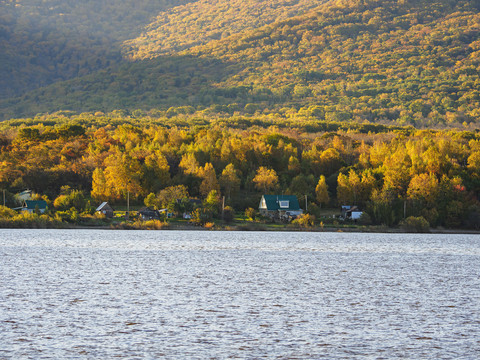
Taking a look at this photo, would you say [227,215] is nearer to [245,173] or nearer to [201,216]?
[201,216]

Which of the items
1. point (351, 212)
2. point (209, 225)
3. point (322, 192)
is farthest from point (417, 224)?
point (209, 225)

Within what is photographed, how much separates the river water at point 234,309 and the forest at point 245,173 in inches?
2044

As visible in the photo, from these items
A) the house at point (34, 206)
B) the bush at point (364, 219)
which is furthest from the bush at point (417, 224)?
the house at point (34, 206)

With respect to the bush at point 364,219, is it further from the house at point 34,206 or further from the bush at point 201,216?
the house at point 34,206

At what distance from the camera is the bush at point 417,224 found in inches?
3667

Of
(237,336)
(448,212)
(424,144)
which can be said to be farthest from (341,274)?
(424,144)

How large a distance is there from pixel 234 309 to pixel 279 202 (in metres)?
81.1

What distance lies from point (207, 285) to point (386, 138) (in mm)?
139110

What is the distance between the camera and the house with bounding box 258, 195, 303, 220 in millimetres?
103812

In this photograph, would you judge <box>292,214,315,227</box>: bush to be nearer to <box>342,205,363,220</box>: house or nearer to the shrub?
<box>342,205,363,220</box>: house

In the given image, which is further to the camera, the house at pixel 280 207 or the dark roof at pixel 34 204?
the house at pixel 280 207

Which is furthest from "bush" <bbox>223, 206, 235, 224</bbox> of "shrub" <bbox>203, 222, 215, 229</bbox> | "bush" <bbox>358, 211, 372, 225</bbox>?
"bush" <bbox>358, 211, 372, 225</bbox>

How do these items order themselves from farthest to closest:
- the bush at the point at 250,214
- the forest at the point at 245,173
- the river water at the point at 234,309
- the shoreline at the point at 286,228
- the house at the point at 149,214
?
the forest at the point at 245,173
the bush at the point at 250,214
the house at the point at 149,214
the shoreline at the point at 286,228
the river water at the point at 234,309

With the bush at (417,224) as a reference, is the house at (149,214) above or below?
above
